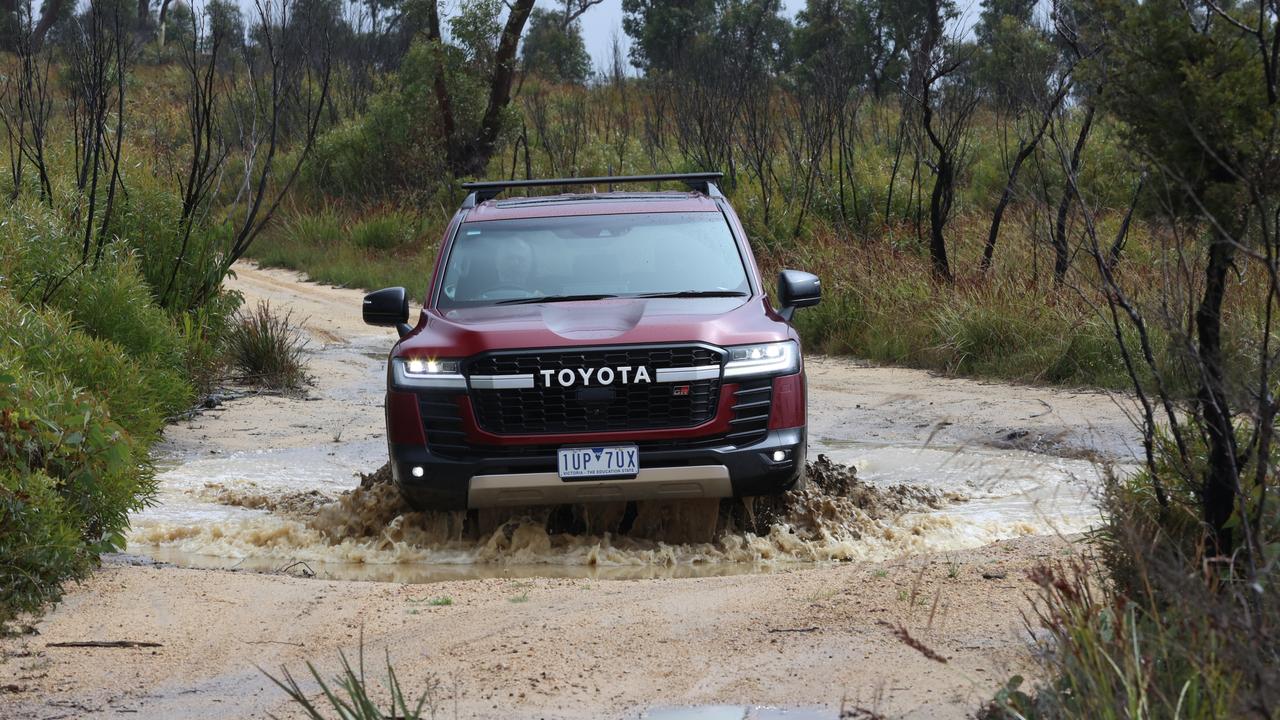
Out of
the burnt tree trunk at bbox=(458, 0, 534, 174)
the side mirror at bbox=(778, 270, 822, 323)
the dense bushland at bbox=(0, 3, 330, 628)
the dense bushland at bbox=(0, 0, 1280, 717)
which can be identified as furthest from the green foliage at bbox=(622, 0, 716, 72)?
the side mirror at bbox=(778, 270, 822, 323)

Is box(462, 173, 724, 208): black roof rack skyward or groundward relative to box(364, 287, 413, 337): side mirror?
skyward

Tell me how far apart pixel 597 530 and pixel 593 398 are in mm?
1021

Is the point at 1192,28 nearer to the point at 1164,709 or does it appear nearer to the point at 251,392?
the point at 1164,709

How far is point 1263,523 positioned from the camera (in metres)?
4.68

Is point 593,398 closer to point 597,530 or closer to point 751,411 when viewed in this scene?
point 751,411

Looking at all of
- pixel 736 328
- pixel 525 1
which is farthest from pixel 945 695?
pixel 525 1

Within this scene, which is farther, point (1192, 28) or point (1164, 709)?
point (1192, 28)

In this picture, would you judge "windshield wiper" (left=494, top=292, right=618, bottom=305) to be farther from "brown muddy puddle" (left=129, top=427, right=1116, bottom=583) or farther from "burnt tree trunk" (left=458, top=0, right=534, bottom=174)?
"burnt tree trunk" (left=458, top=0, right=534, bottom=174)

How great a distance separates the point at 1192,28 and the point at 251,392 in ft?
30.7

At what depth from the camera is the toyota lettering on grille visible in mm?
6629

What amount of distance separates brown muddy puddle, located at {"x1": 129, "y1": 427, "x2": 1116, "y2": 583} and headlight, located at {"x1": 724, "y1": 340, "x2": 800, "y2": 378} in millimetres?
839

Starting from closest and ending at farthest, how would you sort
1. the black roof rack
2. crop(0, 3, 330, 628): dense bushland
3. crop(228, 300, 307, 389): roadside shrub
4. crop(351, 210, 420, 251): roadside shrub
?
crop(0, 3, 330, 628): dense bushland, the black roof rack, crop(228, 300, 307, 389): roadside shrub, crop(351, 210, 420, 251): roadside shrub

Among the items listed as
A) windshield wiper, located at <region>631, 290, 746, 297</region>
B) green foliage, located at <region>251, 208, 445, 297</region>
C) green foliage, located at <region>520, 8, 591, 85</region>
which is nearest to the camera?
windshield wiper, located at <region>631, 290, 746, 297</region>

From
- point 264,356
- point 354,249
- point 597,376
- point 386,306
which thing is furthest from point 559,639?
point 354,249
